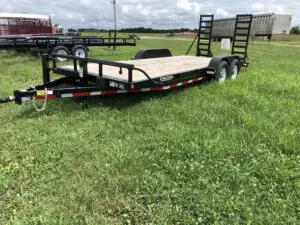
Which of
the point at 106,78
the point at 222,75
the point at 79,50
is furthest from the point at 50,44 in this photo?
the point at 106,78

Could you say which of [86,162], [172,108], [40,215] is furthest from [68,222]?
[172,108]

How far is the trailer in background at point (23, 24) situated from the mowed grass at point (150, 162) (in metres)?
13.1

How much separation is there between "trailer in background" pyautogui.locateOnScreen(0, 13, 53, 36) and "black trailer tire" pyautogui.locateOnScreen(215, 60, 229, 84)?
45.2 feet

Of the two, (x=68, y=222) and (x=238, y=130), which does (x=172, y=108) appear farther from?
(x=68, y=222)

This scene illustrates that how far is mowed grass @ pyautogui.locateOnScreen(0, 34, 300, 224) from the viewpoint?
243 cm

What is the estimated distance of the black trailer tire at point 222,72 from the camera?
6438 millimetres

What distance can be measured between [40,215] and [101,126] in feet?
6.13

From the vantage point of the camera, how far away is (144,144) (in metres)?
3.55

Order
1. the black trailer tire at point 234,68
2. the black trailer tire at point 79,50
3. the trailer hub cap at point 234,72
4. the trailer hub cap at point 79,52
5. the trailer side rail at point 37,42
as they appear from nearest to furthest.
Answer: the black trailer tire at point 234,68, the trailer hub cap at point 234,72, the trailer side rail at point 37,42, the black trailer tire at point 79,50, the trailer hub cap at point 79,52

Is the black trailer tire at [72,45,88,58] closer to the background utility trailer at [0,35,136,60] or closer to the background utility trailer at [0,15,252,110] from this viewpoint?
the background utility trailer at [0,35,136,60]

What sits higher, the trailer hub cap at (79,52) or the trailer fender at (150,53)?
the trailer fender at (150,53)

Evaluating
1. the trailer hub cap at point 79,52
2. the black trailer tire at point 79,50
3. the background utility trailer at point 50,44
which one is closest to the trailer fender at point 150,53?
the background utility trailer at point 50,44

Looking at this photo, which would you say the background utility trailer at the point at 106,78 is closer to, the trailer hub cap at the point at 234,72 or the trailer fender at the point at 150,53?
the trailer hub cap at the point at 234,72

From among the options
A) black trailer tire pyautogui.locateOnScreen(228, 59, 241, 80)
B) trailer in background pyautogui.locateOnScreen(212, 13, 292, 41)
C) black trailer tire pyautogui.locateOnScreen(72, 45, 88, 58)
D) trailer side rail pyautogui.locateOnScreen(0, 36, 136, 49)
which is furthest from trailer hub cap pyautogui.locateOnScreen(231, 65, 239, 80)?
trailer side rail pyautogui.locateOnScreen(0, 36, 136, 49)
